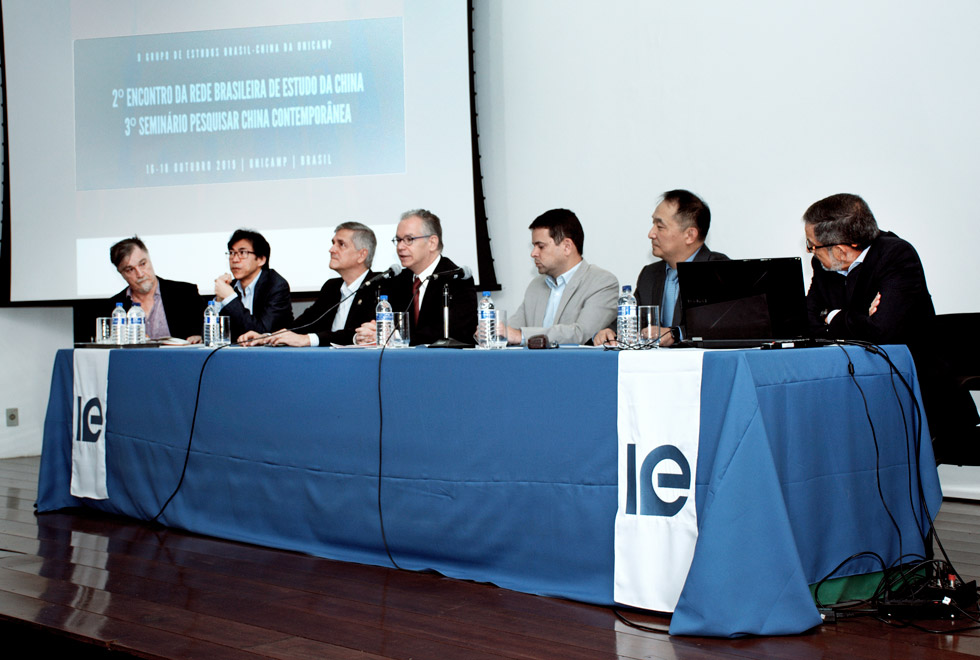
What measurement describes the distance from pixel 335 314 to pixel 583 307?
1.11 m

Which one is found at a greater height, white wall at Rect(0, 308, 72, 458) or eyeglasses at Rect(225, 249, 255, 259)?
eyeglasses at Rect(225, 249, 255, 259)

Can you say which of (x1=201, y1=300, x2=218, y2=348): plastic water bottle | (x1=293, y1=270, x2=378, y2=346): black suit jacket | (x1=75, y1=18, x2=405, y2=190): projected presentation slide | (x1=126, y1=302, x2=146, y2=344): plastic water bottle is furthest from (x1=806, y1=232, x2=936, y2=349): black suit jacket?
(x1=75, y1=18, x2=405, y2=190): projected presentation slide

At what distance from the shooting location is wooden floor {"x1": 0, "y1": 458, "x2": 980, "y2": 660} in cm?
185

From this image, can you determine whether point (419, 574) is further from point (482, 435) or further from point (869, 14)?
point (869, 14)

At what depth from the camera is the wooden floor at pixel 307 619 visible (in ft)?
6.08

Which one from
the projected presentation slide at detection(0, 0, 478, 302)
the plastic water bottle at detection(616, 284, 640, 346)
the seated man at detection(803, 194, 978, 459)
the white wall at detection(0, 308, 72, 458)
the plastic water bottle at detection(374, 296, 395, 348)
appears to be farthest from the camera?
the white wall at detection(0, 308, 72, 458)

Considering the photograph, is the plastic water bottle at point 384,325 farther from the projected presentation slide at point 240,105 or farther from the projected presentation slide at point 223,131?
the projected presentation slide at point 240,105

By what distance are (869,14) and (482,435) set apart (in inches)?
112

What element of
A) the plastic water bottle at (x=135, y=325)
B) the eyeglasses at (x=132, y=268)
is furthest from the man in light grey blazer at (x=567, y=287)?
the eyeglasses at (x=132, y=268)

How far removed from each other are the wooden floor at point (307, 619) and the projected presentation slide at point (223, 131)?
96.9 inches

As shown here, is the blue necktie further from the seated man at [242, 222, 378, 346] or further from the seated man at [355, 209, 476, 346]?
the seated man at [242, 222, 378, 346]

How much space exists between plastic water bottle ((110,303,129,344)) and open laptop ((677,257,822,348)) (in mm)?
2272

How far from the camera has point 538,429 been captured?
2213mm

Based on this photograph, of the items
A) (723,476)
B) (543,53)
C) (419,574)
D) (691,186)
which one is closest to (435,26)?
(543,53)
